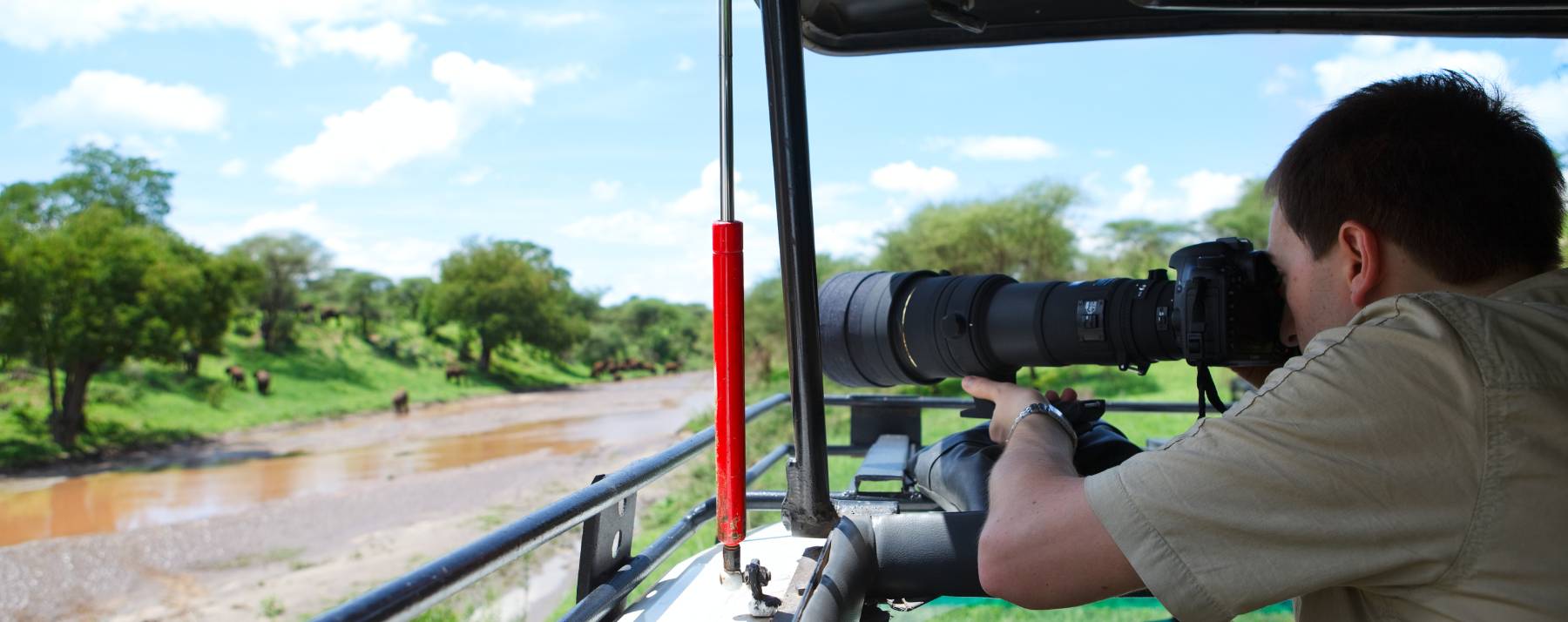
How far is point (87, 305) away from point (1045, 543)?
1252 inches

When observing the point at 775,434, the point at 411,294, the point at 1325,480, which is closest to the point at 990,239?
the point at 775,434

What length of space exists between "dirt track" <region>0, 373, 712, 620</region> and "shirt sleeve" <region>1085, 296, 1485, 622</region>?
54.7ft

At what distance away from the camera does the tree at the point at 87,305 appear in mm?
26859

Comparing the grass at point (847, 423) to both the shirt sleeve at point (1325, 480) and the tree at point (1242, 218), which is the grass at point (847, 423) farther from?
the tree at point (1242, 218)

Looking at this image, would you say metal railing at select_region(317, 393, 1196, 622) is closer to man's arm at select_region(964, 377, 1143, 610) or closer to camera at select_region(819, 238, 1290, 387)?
camera at select_region(819, 238, 1290, 387)

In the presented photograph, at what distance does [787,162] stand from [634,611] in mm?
746

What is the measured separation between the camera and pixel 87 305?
2706 centimetres

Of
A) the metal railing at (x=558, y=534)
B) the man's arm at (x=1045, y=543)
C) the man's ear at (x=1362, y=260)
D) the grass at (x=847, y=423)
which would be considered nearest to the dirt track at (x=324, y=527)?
the grass at (x=847, y=423)

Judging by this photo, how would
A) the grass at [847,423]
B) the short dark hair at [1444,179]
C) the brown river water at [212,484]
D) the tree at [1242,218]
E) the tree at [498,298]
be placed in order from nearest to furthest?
the short dark hair at [1444,179] → the grass at [847,423] → the brown river water at [212,484] → the tree at [1242,218] → the tree at [498,298]

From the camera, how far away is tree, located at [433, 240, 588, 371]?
47031mm

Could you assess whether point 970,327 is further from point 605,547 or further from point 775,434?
point 775,434

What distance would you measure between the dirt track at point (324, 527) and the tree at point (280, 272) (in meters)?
6.14

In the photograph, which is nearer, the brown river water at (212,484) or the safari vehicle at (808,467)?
the safari vehicle at (808,467)

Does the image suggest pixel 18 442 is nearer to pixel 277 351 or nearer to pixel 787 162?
pixel 277 351
